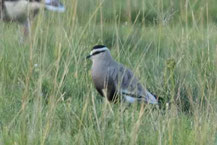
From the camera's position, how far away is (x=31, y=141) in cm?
331

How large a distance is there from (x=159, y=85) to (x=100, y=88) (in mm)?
415

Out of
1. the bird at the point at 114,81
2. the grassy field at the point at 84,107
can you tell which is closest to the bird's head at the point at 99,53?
the bird at the point at 114,81

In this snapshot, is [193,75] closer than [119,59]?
Yes

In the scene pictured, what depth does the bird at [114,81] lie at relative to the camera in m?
4.48

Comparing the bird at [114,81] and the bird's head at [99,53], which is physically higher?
the bird's head at [99,53]

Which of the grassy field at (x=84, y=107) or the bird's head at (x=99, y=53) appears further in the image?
the bird's head at (x=99, y=53)

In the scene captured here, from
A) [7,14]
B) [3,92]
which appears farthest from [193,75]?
[7,14]

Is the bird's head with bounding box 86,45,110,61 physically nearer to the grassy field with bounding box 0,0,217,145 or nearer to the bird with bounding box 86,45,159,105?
the bird with bounding box 86,45,159,105

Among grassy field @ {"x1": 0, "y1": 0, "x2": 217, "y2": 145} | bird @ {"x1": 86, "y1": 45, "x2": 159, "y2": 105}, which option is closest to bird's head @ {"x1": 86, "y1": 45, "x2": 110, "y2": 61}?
bird @ {"x1": 86, "y1": 45, "x2": 159, "y2": 105}

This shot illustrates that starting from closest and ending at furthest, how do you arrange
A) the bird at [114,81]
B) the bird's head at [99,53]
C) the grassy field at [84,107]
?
1. the grassy field at [84,107]
2. the bird at [114,81]
3. the bird's head at [99,53]

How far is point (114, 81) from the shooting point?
4.70 meters

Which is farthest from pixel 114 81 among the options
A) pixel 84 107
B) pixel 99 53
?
pixel 84 107

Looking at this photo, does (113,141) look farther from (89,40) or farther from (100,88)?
(89,40)

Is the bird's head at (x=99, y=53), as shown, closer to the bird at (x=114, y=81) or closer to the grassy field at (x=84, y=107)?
the bird at (x=114, y=81)
